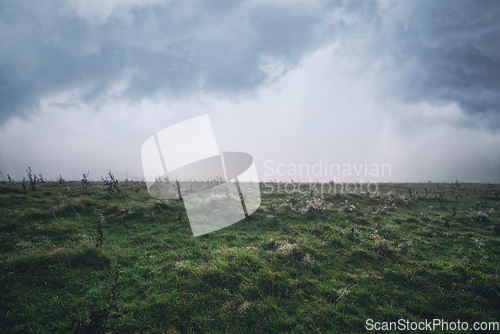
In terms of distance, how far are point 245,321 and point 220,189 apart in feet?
50.5

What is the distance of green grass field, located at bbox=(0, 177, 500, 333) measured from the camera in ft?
19.4

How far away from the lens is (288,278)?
24.4 ft

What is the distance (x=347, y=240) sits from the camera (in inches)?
412

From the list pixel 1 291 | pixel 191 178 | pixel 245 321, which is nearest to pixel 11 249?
pixel 1 291

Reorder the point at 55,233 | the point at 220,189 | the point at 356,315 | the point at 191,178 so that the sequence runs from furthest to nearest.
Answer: the point at 191,178
the point at 220,189
the point at 55,233
the point at 356,315

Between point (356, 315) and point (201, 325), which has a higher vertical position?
point (201, 325)

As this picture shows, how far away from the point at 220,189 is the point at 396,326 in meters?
16.8

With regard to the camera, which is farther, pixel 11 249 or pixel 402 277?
pixel 11 249

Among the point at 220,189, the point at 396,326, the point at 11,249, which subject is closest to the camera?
the point at 396,326

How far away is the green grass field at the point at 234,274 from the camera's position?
5902mm

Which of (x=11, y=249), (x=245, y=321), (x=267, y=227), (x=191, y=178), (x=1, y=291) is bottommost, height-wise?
(x=245, y=321)

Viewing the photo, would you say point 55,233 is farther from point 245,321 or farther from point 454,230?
point 454,230

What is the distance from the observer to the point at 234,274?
7625mm

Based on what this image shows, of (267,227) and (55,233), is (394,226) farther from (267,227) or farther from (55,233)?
(55,233)
